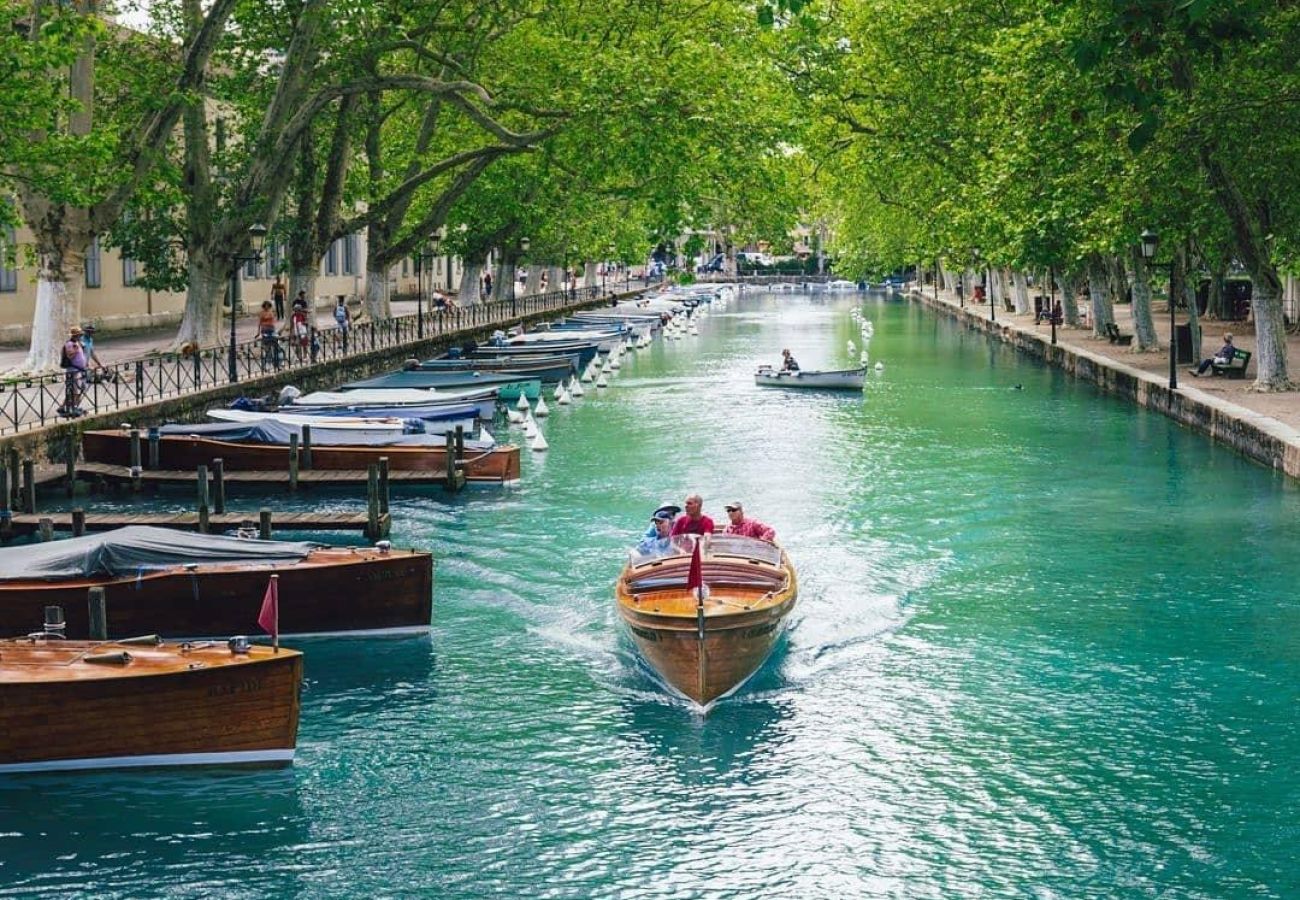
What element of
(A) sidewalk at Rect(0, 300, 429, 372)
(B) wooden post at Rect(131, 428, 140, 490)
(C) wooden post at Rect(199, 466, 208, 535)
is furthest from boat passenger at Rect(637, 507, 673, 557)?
(A) sidewalk at Rect(0, 300, 429, 372)

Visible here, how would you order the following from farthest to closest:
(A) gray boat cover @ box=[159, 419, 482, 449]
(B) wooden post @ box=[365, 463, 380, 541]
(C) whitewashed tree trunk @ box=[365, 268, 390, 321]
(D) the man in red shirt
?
(C) whitewashed tree trunk @ box=[365, 268, 390, 321] → (A) gray boat cover @ box=[159, 419, 482, 449] → (B) wooden post @ box=[365, 463, 380, 541] → (D) the man in red shirt

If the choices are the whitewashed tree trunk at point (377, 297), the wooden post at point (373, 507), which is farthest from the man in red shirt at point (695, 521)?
the whitewashed tree trunk at point (377, 297)

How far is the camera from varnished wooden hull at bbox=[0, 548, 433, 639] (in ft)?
67.5

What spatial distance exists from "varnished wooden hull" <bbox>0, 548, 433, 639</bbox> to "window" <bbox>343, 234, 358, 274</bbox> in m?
66.3

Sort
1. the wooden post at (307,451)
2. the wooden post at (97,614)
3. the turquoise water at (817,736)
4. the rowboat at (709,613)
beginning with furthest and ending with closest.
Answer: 1. the wooden post at (307,451)
2. the rowboat at (709,613)
3. the wooden post at (97,614)
4. the turquoise water at (817,736)

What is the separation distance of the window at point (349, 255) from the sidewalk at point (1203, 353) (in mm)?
31901

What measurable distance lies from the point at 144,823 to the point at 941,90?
1869 inches

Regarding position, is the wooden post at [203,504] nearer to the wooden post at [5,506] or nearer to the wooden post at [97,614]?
the wooden post at [5,506]

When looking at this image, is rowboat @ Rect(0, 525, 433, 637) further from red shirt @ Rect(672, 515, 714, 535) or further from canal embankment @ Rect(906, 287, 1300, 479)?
canal embankment @ Rect(906, 287, 1300, 479)

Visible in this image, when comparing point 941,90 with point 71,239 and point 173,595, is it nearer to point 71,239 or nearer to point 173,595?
point 71,239

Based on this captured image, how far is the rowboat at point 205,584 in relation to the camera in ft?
67.8

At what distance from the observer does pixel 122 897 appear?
14156 millimetres

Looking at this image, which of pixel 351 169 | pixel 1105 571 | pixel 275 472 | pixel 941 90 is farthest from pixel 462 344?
pixel 1105 571

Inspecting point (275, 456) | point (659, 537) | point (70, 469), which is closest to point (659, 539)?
point (659, 537)
